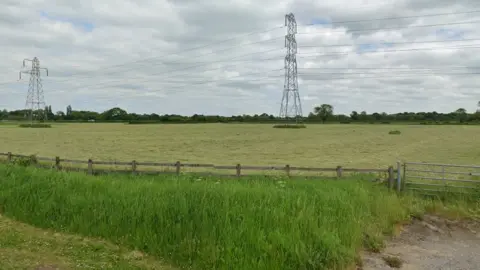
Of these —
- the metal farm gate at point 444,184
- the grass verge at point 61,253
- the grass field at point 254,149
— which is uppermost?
the metal farm gate at point 444,184

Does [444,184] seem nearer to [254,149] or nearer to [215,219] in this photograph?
[215,219]

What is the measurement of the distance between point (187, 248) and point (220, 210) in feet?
3.73

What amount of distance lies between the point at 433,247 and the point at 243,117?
13221 cm

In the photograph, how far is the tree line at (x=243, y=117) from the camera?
131 m

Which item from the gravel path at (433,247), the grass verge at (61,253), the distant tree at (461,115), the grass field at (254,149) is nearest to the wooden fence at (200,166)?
the gravel path at (433,247)

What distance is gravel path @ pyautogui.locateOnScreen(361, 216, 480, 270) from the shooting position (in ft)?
22.9

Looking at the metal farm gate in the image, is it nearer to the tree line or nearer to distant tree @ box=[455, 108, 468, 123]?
the tree line

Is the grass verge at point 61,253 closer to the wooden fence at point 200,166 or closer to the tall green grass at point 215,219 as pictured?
the tall green grass at point 215,219

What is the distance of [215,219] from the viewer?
6.82m

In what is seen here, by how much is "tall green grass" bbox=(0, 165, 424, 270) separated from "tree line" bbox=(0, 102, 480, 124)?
116 metres

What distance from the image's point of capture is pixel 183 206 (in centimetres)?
725

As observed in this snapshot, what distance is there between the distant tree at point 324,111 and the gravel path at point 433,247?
146 m

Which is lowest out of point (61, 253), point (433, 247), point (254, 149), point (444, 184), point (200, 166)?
point (254, 149)

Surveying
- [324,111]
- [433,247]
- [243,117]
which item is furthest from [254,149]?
[324,111]
